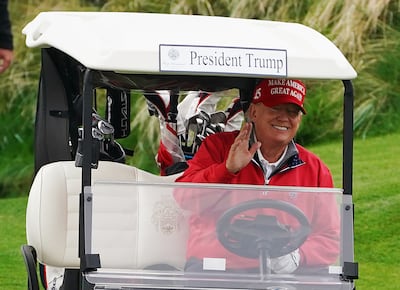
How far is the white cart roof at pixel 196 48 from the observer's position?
3873mm

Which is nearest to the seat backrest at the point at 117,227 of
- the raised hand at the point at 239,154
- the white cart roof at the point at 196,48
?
the raised hand at the point at 239,154

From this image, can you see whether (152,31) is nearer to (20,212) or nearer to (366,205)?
(366,205)

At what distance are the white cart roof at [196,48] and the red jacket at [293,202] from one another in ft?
1.42

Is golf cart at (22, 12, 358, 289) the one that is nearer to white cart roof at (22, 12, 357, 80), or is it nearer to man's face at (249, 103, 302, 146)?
white cart roof at (22, 12, 357, 80)

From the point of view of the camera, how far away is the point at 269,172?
438 cm

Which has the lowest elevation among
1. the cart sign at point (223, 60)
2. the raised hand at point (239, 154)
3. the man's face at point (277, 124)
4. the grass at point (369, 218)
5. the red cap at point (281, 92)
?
the grass at point (369, 218)

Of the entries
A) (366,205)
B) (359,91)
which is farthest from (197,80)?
(359,91)

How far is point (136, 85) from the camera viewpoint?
181 inches

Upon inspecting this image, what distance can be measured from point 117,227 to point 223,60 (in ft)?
2.04

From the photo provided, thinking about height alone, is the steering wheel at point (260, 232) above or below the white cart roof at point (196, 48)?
below

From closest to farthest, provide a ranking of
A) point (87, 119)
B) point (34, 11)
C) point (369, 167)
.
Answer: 1. point (87, 119)
2. point (369, 167)
3. point (34, 11)

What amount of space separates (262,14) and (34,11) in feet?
7.50

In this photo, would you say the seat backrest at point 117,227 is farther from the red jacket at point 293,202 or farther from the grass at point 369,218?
the grass at point 369,218

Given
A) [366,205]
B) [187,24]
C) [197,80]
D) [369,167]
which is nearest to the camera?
[187,24]
